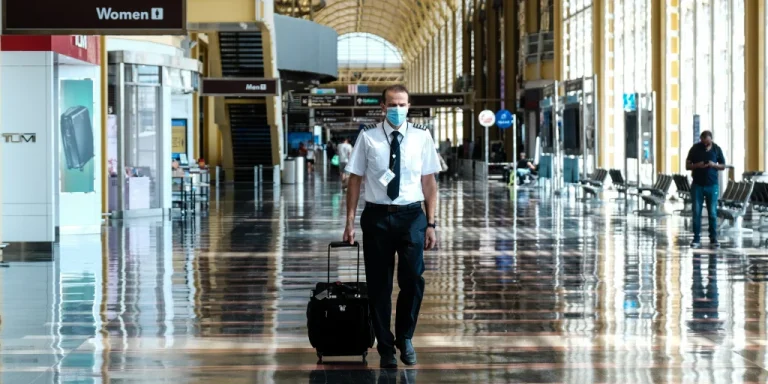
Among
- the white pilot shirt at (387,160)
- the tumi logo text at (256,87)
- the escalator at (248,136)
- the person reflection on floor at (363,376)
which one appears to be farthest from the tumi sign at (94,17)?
the escalator at (248,136)

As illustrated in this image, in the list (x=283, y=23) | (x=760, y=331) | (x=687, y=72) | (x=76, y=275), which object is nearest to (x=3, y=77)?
(x=76, y=275)

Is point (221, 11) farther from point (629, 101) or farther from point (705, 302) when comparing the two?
point (705, 302)

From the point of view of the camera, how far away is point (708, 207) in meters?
17.1

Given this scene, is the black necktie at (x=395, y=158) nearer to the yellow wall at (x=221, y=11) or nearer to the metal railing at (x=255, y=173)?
the yellow wall at (x=221, y=11)

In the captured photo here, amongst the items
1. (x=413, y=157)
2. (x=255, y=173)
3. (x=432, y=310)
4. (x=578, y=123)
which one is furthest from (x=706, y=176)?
(x=255, y=173)

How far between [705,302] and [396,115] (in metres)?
4.31

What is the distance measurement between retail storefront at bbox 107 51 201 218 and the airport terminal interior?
39mm

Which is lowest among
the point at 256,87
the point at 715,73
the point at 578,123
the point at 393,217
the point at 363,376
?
the point at 363,376

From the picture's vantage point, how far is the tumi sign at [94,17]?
37.2ft

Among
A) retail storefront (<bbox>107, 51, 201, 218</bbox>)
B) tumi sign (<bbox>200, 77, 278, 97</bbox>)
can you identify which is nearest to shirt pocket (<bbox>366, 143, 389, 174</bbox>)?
retail storefront (<bbox>107, 51, 201, 218</bbox>)

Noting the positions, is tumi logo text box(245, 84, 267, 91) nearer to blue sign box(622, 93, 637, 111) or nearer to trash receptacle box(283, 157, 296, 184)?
blue sign box(622, 93, 637, 111)

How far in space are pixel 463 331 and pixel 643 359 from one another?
5.32 ft

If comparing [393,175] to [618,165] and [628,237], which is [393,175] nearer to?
[628,237]

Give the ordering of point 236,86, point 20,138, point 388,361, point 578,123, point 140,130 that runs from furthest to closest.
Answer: point 578,123, point 236,86, point 140,130, point 20,138, point 388,361
